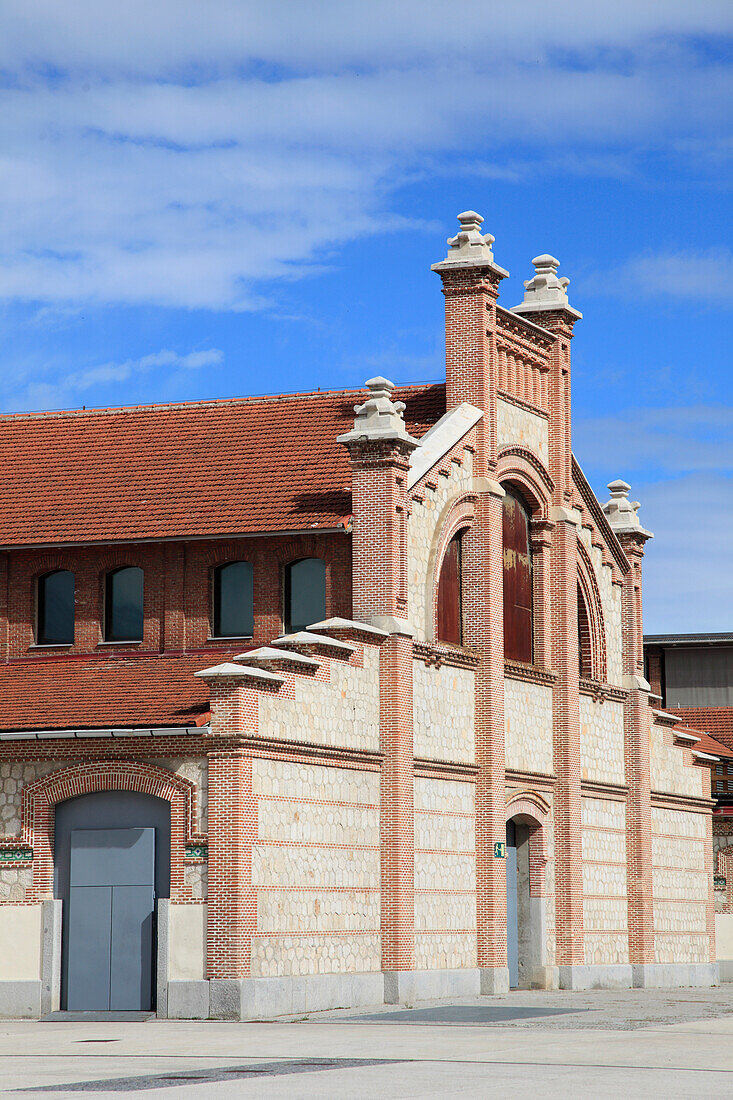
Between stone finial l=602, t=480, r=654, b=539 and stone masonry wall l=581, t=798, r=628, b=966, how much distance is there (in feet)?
22.9

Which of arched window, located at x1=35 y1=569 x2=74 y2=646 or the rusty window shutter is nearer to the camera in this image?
the rusty window shutter

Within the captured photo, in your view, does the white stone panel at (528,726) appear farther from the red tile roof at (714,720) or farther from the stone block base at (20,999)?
the red tile roof at (714,720)

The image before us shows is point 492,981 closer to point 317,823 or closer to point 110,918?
point 317,823

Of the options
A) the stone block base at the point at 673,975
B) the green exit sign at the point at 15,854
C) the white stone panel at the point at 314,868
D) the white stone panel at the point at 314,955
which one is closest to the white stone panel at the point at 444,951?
the white stone panel at the point at 314,955

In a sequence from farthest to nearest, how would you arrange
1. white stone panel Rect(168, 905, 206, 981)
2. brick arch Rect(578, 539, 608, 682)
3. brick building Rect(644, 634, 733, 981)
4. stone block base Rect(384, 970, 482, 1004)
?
brick building Rect(644, 634, 733, 981) < brick arch Rect(578, 539, 608, 682) < stone block base Rect(384, 970, 482, 1004) < white stone panel Rect(168, 905, 206, 981)

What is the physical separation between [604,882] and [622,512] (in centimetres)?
965

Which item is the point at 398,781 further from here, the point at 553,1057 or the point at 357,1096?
the point at 357,1096

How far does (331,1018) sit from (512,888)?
33.4 feet

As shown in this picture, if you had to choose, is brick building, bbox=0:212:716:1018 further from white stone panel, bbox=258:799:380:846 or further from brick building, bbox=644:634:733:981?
brick building, bbox=644:634:733:981

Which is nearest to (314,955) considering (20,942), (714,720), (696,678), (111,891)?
(111,891)

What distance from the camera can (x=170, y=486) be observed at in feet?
113

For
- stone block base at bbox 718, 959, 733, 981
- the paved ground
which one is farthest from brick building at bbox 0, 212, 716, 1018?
stone block base at bbox 718, 959, 733, 981

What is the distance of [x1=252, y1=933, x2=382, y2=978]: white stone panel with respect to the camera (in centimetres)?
2644

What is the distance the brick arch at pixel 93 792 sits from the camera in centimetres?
2655
